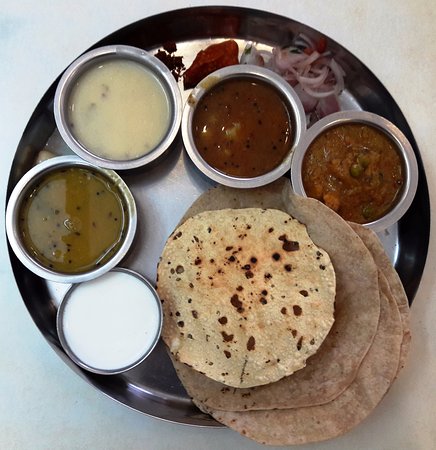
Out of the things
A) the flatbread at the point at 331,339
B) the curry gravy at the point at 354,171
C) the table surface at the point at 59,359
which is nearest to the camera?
the flatbread at the point at 331,339

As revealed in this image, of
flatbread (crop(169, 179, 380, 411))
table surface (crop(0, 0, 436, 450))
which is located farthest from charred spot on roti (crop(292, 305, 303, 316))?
table surface (crop(0, 0, 436, 450))

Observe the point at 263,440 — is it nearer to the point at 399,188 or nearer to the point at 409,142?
the point at 399,188

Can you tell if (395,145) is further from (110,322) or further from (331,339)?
(110,322)

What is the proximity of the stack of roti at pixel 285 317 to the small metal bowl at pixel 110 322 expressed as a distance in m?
0.08

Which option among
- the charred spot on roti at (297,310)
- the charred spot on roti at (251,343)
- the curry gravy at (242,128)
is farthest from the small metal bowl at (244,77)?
the charred spot on roti at (251,343)

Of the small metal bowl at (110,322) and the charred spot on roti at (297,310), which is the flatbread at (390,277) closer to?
the charred spot on roti at (297,310)

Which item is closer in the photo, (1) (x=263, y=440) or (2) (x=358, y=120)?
(1) (x=263, y=440)

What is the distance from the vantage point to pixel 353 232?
2070 millimetres

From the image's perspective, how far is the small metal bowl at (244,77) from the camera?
2.17 metres

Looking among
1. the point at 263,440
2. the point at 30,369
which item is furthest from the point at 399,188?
the point at 30,369

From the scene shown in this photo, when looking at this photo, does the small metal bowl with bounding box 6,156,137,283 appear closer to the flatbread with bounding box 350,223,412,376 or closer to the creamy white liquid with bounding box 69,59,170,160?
the creamy white liquid with bounding box 69,59,170,160

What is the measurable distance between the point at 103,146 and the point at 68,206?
0.30m

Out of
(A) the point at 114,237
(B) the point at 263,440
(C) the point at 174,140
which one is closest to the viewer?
Answer: (B) the point at 263,440

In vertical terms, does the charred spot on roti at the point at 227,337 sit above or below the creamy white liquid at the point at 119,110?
below
